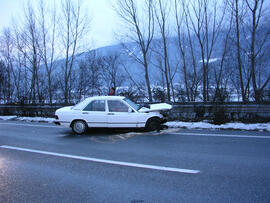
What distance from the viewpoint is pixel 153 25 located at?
55.8 ft

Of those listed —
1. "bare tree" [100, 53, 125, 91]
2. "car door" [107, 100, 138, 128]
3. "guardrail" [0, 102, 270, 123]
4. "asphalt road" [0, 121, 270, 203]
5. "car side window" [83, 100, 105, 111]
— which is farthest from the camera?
"bare tree" [100, 53, 125, 91]

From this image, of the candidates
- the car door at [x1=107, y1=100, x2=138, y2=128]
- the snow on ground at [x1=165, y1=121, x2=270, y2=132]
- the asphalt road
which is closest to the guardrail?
the snow on ground at [x1=165, y1=121, x2=270, y2=132]

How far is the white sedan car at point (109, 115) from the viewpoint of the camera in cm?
831

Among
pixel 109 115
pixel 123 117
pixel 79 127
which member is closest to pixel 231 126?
pixel 123 117

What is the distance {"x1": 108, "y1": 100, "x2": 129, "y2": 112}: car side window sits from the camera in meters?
8.39

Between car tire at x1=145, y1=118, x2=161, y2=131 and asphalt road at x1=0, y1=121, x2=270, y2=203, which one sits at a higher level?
car tire at x1=145, y1=118, x2=161, y2=131

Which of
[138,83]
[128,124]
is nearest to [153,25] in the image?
[138,83]

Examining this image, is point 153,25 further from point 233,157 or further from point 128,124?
point 233,157

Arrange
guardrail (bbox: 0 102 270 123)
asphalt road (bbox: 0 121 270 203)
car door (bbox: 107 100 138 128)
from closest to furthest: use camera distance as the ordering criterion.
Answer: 1. asphalt road (bbox: 0 121 270 203)
2. car door (bbox: 107 100 138 128)
3. guardrail (bbox: 0 102 270 123)

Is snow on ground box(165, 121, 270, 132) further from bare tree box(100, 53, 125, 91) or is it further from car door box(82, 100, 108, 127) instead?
bare tree box(100, 53, 125, 91)

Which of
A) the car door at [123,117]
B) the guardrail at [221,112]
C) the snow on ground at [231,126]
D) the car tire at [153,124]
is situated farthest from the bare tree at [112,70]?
the car tire at [153,124]

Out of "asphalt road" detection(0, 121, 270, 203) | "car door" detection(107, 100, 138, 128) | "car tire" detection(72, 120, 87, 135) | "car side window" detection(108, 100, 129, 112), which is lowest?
"asphalt road" detection(0, 121, 270, 203)

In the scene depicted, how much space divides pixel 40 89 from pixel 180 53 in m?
14.4

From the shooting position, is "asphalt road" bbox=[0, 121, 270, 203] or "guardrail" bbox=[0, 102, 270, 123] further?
"guardrail" bbox=[0, 102, 270, 123]
